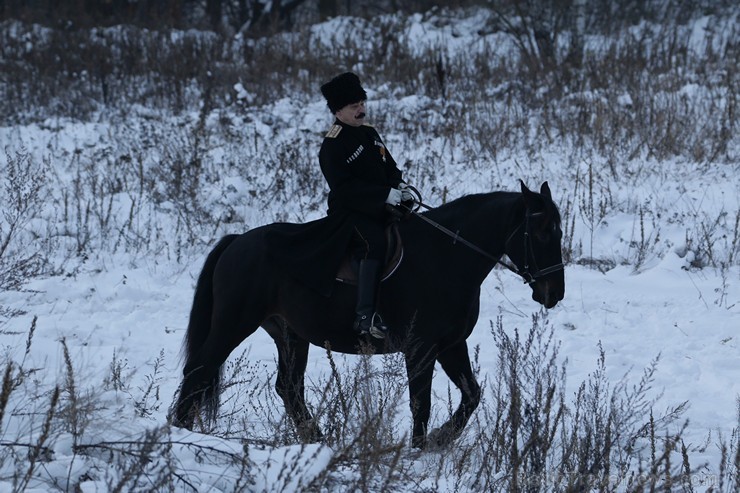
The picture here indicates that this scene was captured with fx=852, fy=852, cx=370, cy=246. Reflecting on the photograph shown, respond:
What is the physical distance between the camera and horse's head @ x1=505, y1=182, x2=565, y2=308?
461cm

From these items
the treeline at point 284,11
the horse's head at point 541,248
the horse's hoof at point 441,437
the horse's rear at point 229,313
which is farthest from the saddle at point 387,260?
the treeline at point 284,11

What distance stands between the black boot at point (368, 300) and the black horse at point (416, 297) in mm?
102

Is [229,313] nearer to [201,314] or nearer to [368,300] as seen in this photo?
[201,314]

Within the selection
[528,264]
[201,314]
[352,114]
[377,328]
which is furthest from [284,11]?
[528,264]

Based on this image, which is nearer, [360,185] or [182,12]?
[360,185]

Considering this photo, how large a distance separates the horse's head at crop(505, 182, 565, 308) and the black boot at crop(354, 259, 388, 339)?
0.81 m

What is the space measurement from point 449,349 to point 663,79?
924 cm

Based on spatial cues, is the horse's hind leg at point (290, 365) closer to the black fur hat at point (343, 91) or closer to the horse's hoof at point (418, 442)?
the horse's hoof at point (418, 442)

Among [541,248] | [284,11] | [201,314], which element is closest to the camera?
[541,248]

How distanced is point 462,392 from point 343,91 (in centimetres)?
189

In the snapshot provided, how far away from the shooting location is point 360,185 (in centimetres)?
496

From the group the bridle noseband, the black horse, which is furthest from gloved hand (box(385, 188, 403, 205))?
the bridle noseband

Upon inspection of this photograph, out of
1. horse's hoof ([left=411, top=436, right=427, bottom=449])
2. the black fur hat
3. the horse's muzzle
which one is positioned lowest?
horse's hoof ([left=411, top=436, right=427, bottom=449])

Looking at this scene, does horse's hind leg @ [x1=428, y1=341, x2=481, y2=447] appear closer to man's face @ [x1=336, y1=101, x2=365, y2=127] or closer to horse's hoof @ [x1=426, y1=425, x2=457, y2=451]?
horse's hoof @ [x1=426, y1=425, x2=457, y2=451]
